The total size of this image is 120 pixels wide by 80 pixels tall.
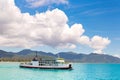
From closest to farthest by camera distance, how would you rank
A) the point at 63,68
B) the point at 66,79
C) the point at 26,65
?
the point at 66,79
the point at 63,68
the point at 26,65

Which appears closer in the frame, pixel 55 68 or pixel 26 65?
pixel 55 68

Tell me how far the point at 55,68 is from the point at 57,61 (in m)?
4.00

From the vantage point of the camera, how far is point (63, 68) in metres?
135

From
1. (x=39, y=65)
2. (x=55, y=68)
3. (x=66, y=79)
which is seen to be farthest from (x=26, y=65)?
(x=66, y=79)

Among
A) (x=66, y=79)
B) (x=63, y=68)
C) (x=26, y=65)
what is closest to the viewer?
(x=66, y=79)

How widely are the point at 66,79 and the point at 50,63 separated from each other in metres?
64.7

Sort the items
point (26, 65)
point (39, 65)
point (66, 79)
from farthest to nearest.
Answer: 1. point (26, 65)
2. point (39, 65)
3. point (66, 79)

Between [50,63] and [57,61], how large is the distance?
553cm

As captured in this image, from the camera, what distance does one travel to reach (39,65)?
472 ft

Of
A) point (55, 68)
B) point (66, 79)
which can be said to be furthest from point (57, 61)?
point (66, 79)

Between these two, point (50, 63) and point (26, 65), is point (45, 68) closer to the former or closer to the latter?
point (50, 63)

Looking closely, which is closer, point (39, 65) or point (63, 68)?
point (63, 68)

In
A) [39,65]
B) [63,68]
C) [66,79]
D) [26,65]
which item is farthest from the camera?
[26,65]

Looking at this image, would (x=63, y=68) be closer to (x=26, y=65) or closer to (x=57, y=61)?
(x=57, y=61)
